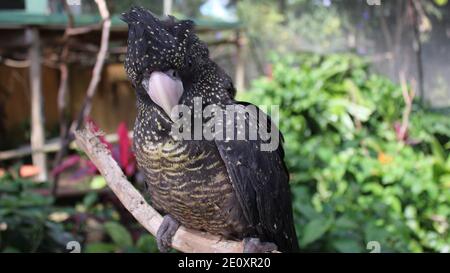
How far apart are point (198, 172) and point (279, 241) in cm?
27

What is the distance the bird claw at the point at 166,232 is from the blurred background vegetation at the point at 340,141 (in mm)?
489

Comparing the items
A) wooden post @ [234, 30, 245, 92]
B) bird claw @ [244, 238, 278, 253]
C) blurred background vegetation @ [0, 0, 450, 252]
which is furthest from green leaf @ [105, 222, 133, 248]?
wooden post @ [234, 30, 245, 92]

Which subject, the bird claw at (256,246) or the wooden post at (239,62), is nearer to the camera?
the bird claw at (256,246)

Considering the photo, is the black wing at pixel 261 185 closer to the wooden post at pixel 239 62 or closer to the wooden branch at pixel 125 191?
the wooden branch at pixel 125 191

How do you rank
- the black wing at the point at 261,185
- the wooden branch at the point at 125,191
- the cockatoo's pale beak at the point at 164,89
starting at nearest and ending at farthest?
1. the cockatoo's pale beak at the point at 164,89
2. the black wing at the point at 261,185
3. the wooden branch at the point at 125,191

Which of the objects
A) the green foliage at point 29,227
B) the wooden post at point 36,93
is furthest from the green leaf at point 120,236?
the wooden post at point 36,93

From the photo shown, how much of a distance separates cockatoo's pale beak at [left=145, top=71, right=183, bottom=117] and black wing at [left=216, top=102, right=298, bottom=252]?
0.56 feet

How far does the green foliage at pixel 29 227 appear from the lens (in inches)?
67.4

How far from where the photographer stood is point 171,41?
743 mm

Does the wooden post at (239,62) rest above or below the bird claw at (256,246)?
below

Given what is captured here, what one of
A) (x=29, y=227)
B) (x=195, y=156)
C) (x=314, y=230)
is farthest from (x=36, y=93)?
(x=195, y=156)

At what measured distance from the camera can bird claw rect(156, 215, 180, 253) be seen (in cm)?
105

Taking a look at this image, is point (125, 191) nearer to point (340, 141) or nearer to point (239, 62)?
point (340, 141)

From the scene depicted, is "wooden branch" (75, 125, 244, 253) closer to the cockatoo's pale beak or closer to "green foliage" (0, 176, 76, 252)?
the cockatoo's pale beak
